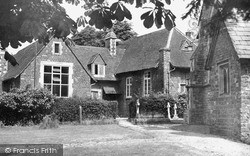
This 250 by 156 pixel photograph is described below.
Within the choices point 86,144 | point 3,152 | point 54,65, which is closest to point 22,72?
point 54,65

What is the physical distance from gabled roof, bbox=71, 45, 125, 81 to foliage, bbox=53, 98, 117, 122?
375 inches

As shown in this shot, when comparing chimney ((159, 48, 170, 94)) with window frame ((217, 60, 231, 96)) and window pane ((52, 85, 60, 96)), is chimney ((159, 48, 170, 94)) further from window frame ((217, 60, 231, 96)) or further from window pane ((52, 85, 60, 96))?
window frame ((217, 60, 231, 96))

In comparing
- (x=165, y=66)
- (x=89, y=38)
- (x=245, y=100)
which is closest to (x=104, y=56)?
(x=165, y=66)

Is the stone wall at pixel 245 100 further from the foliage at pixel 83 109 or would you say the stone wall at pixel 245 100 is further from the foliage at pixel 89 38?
the foliage at pixel 89 38

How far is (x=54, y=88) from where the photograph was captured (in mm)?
28016

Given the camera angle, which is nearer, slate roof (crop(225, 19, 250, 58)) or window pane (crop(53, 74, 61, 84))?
slate roof (crop(225, 19, 250, 58))

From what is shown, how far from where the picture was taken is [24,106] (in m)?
22.1

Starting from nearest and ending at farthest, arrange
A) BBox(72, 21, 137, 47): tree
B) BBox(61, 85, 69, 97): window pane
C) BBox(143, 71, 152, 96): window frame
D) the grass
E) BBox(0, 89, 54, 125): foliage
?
the grass, BBox(0, 89, 54, 125): foliage, BBox(61, 85, 69, 97): window pane, BBox(143, 71, 152, 96): window frame, BBox(72, 21, 137, 47): tree

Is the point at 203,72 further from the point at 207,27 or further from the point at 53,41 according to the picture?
the point at 207,27

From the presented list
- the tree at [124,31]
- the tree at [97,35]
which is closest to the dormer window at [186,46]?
the tree at [97,35]

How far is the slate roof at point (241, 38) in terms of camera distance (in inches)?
510

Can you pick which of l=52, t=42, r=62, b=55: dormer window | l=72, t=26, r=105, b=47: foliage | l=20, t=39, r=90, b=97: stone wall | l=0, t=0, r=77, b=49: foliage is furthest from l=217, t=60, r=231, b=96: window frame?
l=72, t=26, r=105, b=47: foliage

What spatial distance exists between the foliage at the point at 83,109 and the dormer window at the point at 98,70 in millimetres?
9355

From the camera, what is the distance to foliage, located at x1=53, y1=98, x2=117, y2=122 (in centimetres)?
2366
